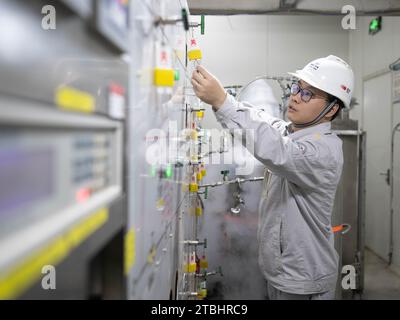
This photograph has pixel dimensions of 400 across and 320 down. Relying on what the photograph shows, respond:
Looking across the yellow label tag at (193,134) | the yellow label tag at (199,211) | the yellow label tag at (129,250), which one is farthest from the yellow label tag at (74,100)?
the yellow label tag at (199,211)

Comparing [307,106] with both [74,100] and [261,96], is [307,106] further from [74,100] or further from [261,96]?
[261,96]

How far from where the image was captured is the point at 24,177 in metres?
0.32

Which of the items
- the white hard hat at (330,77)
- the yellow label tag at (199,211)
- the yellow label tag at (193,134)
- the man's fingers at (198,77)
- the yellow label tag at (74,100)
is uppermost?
the white hard hat at (330,77)

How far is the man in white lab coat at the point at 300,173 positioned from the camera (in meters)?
1.17

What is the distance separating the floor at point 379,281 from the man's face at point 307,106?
7.06 ft

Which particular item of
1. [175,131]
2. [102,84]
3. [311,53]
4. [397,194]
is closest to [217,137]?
[311,53]

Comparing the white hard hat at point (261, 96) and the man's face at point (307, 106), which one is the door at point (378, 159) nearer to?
the white hard hat at point (261, 96)

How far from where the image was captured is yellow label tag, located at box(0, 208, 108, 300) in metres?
0.30

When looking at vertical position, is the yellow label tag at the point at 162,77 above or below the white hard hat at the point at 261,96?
below

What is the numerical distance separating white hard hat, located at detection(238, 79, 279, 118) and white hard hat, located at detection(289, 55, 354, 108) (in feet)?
4.16

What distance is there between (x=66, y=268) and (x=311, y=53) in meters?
3.23

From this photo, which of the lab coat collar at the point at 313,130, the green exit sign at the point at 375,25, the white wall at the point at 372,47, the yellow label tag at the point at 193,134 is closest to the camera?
the lab coat collar at the point at 313,130

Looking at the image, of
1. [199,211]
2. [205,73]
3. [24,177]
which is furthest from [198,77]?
[199,211]

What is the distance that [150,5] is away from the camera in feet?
2.21
